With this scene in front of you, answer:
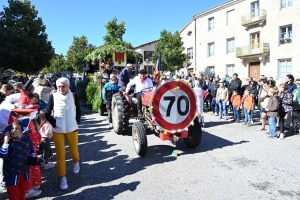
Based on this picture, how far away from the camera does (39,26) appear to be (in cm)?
2053

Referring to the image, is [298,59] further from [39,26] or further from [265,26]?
[39,26]

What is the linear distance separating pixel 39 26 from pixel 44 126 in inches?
748

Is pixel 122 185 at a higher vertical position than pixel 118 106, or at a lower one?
lower

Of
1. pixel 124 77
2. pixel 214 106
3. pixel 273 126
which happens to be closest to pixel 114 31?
pixel 214 106

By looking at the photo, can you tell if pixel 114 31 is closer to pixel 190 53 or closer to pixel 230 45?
pixel 190 53

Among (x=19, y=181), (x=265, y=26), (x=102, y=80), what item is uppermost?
(x=265, y=26)

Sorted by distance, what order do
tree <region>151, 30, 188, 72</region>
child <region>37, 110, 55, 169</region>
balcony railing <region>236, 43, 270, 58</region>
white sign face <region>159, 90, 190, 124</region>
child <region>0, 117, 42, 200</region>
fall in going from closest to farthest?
child <region>0, 117, 42, 200</region> → child <region>37, 110, 55, 169</region> → white sign face <region>159, 90, 190, 124</region> → balcony railing <region>236, 43, 270, 58</region> → tree <region>151, 30, 188, 72</region>

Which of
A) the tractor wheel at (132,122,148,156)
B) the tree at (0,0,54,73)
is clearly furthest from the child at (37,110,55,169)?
the tree at (0,0,54,73)

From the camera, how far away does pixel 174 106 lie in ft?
16.4

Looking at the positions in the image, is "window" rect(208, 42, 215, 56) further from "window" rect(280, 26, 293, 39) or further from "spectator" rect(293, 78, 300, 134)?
"spectator" rect(293, 78, 300, 134)

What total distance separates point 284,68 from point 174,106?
1879 centimetres

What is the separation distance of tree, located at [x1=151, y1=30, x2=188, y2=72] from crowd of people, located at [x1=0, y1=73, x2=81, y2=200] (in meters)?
22.4

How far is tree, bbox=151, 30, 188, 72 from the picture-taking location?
26.2 m

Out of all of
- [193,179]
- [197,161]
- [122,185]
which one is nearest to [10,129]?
[122,185]
